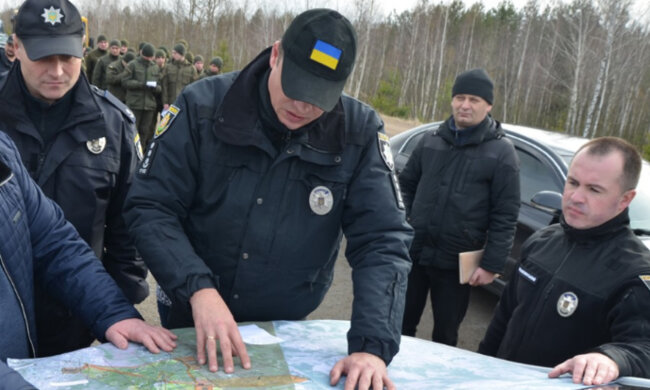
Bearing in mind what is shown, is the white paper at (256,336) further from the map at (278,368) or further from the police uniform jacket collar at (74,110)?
the police uniform jacket collar at (74,110)

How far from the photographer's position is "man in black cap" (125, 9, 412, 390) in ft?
4.82

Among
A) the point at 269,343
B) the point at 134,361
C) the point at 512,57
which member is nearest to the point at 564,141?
the point at 269,343

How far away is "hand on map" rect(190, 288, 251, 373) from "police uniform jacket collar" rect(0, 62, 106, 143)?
102cm

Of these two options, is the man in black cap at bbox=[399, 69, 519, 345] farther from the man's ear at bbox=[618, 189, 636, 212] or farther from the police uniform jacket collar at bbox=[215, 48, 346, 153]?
the police uniform jacket collar at bbox=[215, 48, 346, 153]

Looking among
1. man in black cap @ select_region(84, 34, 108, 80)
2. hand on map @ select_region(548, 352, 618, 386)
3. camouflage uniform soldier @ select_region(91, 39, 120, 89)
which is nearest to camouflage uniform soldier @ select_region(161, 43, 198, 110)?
camouflage uniform soldier @ select_region(91, 39, 120, 89)

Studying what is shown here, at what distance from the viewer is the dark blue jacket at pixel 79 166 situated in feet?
6.54

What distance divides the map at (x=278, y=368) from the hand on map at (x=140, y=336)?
2 centimetres

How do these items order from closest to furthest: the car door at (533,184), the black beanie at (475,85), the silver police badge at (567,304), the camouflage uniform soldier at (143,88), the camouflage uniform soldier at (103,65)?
1. the silver police badge at (567,304)
2. the black beanie at (475,85)
3. the car door at (533,184)
4. the camouflage uniform soldier at (143,88)
5. the camouflage uniform soldier at (103,65)

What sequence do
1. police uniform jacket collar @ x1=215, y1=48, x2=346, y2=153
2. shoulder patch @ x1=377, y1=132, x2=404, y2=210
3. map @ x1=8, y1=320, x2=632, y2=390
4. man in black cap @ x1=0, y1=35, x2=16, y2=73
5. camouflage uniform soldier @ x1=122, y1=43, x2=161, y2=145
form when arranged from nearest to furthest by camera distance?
map @ x1=8, y1=320, x2=632, y2=390 < police uniform jacket collar @ x1=215, y1=48, x2=346, y2=153 < shoulder patch @ x1=377, y1=132, x2=404, y2=210 < man in black cap @ x1=0, y1=35, x2=16, y2=73 < camouflage uniform soldier @ x1=122, y1=43, x2=161, y2=145

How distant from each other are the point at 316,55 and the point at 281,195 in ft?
1.36

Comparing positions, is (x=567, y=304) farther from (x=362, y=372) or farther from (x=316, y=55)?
(x=316, y=55)

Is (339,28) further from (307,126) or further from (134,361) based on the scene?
(134,361)

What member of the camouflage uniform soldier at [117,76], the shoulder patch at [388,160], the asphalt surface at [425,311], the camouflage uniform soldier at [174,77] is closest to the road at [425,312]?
the asphalt surface at [425,311]

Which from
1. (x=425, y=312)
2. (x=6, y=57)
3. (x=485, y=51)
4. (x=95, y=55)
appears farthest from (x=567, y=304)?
(x=485, y=51)
